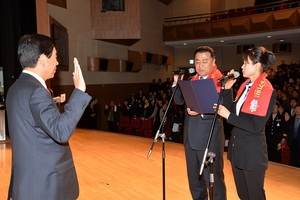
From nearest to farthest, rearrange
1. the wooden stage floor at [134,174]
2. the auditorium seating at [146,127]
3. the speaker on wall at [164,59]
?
the wooden stage floor at [134,174], the auditorium seating at [146,127], the speaker on wall at [164,59]

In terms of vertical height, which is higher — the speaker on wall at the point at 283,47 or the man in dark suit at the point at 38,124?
the speaker on wall at the point at 283,47

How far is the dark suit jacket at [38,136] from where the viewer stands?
1.21 m

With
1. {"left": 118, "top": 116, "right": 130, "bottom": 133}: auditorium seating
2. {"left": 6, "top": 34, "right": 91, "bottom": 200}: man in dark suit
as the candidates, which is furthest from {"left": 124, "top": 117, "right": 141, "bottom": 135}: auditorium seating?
{"left": 6, "top": 34, "right": 91, "bottom": 200}: man in dark suit

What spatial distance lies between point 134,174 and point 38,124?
8.45ft

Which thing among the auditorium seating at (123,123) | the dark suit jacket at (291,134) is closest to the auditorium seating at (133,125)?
the auditorium seating at (123,123)

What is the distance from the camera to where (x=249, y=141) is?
1873 mm

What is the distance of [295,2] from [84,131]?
310 inches

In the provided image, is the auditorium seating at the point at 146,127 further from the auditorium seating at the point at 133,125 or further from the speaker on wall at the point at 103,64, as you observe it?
the speaker on wall at the point at 103,64

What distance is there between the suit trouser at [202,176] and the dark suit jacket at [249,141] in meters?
0.26

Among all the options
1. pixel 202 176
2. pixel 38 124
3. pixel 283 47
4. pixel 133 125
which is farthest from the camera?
pixel 283 47

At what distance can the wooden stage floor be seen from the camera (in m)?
3.05

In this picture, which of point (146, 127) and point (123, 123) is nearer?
point (146, 127)

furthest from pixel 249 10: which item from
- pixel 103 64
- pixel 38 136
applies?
pixel 38 136

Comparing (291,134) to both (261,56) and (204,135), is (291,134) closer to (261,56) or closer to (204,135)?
(204,135)
